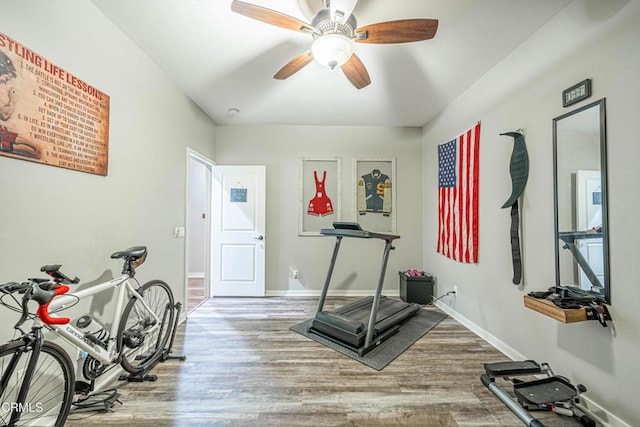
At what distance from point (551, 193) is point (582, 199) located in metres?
0.26

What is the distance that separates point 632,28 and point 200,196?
6.11 meters

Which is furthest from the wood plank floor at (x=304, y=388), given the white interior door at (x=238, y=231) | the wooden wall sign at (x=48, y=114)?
the wooden wall sign at (x=48, y=114)

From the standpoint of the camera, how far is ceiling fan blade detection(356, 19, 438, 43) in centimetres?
161

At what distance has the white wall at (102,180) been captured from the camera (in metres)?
1.41

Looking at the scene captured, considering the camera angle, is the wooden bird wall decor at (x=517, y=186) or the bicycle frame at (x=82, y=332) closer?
the bicycle frame at (x=82, y=332)

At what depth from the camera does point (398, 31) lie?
5.58 feet

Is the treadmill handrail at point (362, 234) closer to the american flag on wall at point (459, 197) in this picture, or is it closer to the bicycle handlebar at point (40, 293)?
the american flag on wall at point (459, 197)

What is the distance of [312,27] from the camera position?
1.72m

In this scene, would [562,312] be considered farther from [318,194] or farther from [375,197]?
[318,194]

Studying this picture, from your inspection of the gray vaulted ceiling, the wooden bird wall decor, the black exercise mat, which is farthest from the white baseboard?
the gray vaulted ceiling

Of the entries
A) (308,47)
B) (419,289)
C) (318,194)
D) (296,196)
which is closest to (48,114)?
(308,47)

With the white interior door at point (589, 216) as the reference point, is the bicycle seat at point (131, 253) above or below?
below

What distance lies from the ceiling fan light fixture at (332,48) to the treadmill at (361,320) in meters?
1.46
